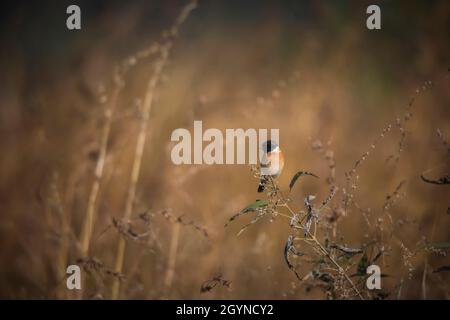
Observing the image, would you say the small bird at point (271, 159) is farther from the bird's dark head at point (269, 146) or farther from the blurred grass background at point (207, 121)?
the blurred grass background at point (207, 121)

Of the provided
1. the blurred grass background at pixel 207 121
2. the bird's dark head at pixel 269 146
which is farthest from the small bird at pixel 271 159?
the blurred grass background at pixel 207 121

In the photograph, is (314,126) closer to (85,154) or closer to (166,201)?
(166,201)

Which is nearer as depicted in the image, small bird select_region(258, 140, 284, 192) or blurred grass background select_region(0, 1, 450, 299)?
small bird select_region(258, 140, 284, 192)

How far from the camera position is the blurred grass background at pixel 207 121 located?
3.15 m

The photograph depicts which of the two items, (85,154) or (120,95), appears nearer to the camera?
(85,154)

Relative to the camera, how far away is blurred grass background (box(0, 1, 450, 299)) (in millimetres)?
3152

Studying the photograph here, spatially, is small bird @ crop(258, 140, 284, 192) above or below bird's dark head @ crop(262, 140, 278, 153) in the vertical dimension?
below

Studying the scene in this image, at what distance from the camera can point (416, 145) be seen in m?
3.26

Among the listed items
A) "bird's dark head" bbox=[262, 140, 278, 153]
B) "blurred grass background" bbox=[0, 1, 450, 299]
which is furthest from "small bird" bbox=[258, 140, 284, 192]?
"blurred grass background" bbox=[0, 1, 450, 299]

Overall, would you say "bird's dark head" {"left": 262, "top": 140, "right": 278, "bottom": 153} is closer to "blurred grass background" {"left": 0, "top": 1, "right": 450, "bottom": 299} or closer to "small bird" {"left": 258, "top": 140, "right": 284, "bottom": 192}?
"small bird" {"left": 258, "top": 140, "right": 284, "bottom": 192}

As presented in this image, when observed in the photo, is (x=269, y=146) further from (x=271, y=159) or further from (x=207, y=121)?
(x=207, y=121)

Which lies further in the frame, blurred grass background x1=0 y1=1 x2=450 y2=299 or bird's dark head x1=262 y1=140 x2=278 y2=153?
blurred grass background x1=0 y1=1 x2=450 y2=299
